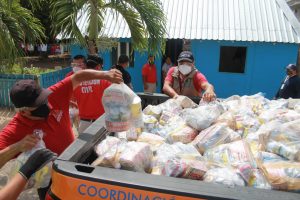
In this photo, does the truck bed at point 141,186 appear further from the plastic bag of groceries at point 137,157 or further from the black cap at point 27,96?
the black cap at point 27,96

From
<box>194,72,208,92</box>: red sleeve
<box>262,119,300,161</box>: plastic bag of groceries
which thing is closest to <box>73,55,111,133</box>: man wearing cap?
<box>194,72,208,92</box>: red sleeve

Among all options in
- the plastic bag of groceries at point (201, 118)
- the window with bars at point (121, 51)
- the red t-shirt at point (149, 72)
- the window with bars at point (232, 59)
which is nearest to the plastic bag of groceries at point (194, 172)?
the plastic bag of groceries at point (201, 118)

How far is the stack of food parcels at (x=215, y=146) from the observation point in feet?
6.19

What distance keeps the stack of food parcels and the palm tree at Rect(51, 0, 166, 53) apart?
343 cm

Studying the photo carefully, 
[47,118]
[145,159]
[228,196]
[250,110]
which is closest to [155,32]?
[250,110]

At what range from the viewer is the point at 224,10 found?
1051 cm

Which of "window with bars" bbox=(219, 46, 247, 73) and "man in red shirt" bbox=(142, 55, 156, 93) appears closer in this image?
"man in red shirt" bbox=(142, 55, 156, 93)

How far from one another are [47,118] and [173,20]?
830cm

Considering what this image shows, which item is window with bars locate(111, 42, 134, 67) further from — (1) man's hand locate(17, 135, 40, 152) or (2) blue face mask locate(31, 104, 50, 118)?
(1) man's hand locate(17, 135, 40, 152)

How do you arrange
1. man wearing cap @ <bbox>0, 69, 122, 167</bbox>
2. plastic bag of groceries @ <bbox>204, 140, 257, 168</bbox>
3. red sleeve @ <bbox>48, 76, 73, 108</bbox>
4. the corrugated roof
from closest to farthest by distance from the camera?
plastic bag of groceries @ <bbox>204, 140, 257, 168</bbox> < man wearing cap @ <bbox>0, 69, 122, 167</bbox> < red sleeve @ <bbox>48, 76, 73, 108</bbox> < the corrugated roof

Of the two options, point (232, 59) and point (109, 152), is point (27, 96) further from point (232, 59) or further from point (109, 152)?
point (232, 59)

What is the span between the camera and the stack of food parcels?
6.19ft


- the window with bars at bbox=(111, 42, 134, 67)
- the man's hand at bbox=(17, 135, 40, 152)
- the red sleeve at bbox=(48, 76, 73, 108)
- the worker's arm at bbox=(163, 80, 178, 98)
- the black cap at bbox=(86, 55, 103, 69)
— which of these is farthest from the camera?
the window with bars at bbox=(111, 42, 134, 67)

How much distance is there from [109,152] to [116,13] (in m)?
4.61
